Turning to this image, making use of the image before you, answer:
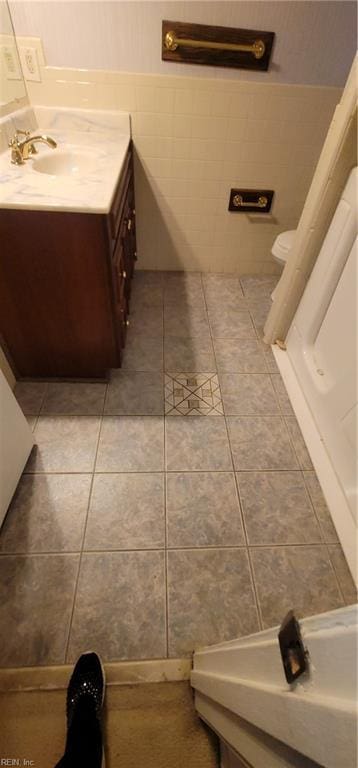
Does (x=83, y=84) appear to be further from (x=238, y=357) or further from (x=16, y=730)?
(x=16, y=730)

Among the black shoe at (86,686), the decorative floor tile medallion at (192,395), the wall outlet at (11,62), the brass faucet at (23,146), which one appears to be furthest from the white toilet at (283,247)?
the black shoe at (86,686)

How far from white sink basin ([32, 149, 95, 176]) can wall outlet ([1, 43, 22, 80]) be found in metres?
0.37

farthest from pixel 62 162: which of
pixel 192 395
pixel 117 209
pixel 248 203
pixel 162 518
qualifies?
pixel 162 518

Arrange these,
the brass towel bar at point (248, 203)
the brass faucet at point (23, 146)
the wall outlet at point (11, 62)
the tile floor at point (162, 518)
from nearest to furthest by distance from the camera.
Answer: the tile floor at point (162, 518)
the brass faucet at point (23, 146)
the wall outlet at point (11, 62)
the brass towel bar at point (248, 203)

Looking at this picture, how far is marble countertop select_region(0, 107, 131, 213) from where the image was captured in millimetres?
1096

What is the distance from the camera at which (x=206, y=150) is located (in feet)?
6.07

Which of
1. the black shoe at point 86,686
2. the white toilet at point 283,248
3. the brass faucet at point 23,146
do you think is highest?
the brass faucet at point 23,146

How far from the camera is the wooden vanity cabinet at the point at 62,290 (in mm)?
1141

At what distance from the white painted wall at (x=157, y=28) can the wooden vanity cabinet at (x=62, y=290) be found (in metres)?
0.59

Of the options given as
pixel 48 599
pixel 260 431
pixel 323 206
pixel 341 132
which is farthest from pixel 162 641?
pixel 341 132

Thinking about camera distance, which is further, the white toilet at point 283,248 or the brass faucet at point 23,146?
the white toilet at point 283,248

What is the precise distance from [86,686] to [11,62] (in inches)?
90.5

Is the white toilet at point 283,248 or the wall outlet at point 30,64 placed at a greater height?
the wall outlet at point 30,64

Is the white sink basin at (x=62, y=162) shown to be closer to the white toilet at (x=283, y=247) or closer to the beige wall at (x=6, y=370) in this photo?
the beige wall at (x=6, y=370)
